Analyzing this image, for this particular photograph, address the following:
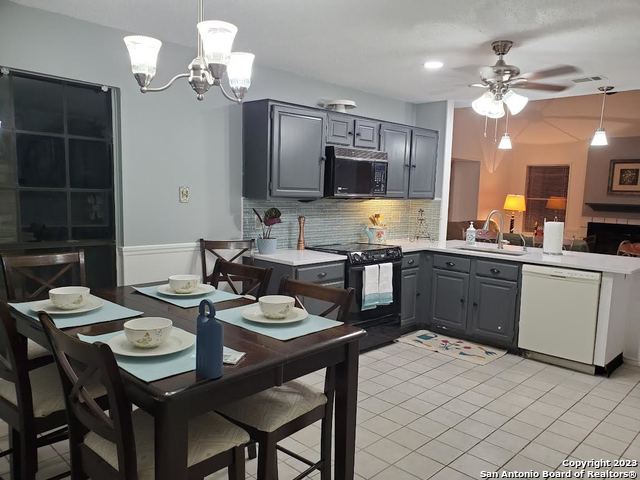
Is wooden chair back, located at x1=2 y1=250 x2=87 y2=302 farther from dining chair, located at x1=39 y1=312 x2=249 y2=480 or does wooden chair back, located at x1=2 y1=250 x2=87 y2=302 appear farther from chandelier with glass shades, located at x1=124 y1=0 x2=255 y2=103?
chandelier with glass shades, located at x1=124 y1=0 x2=255 y2=103

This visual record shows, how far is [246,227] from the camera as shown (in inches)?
156

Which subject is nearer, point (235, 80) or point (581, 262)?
point (235, 80)

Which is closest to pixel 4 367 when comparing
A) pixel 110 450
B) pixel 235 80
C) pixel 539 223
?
pixel 110 450

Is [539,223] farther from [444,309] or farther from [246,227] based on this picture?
[246,227]

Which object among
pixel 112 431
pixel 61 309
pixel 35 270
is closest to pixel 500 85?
pixel 61 309

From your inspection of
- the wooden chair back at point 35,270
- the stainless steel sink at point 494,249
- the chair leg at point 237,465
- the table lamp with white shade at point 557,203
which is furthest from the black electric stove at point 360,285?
the table lamp with white shade at point 557,203

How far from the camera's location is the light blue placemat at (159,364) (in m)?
1.46

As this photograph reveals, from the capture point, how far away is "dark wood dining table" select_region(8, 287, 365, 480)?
140 cm

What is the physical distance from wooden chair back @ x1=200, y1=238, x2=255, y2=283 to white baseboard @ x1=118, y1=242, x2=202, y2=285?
7 cm

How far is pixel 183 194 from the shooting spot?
3.53m

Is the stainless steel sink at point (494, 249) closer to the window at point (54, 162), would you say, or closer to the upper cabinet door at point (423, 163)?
the upper cabinet door at point (423, 163)

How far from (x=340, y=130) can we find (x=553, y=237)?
2112 mm

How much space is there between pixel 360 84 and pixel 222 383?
3.61 metres

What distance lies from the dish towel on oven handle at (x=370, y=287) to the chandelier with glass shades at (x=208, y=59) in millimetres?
2241
